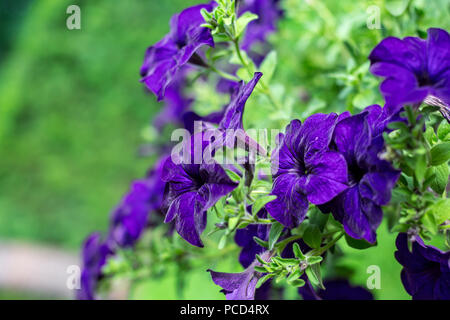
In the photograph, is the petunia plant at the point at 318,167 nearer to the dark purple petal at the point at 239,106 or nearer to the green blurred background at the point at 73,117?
the dark purple petal at the point at 239,106

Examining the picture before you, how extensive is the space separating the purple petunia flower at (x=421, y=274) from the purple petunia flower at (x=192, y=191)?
0.28 meters

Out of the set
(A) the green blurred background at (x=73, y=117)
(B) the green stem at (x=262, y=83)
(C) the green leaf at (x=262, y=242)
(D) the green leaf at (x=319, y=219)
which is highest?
(A) the green blurred background at (x=73, y=117)

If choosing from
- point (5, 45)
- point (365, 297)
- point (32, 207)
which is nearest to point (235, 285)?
point (365, 297)

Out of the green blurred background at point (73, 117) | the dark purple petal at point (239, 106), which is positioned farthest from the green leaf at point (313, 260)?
the green blurred background at point (73, 117)

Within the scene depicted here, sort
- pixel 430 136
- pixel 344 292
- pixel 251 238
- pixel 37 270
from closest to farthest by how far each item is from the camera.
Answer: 1. pixel 430 136
2. pixel 251 238
3. pixel 344 292
4. pixel 37 270

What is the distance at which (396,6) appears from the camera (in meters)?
0.96

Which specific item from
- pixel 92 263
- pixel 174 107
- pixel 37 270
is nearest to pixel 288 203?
pixel 92 263

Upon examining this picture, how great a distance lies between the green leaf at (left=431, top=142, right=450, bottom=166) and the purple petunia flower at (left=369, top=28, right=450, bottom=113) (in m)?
0.06

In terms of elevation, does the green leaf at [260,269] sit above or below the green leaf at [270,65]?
below

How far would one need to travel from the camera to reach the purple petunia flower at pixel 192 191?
0.61 m

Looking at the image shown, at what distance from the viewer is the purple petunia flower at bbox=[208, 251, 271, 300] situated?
0.66 m

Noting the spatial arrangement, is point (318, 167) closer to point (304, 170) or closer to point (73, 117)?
point (304, 170)

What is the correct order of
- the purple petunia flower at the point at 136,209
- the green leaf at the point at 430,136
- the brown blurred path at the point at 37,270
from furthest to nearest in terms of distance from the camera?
1. the brown blurred path at the point at 37,270
2. the purple petunia flower at the point at 136,209
3. the green leaf at the point at 430,136

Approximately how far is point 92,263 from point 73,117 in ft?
6.68
